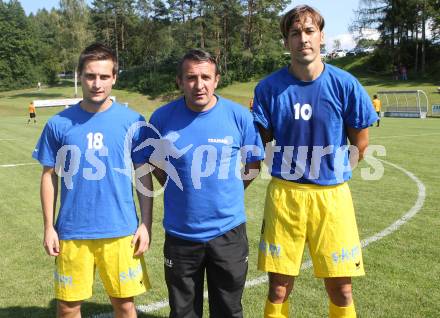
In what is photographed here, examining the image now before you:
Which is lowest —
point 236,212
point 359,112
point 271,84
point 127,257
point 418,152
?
point 418,152

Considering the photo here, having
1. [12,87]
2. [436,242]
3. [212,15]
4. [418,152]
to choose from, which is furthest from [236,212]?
[12,87]

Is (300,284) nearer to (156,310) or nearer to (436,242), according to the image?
(156,310)

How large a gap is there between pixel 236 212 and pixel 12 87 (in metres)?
78.2

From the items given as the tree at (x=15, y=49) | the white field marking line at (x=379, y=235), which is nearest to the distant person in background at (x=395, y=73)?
the white field marking line at (x=379, y=235)

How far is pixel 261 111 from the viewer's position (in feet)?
10.1

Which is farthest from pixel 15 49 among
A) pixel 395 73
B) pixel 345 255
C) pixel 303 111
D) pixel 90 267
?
pixel 345 255

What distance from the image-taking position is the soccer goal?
99.1ft

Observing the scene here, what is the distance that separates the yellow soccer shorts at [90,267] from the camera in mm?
2822

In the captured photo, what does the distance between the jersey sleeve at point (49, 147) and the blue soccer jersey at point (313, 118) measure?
1.27 metres

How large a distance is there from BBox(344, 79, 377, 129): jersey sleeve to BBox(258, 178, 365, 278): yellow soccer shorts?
435mm

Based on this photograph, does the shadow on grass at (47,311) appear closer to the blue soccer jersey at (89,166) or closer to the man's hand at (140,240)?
the man's hand at (140,240)

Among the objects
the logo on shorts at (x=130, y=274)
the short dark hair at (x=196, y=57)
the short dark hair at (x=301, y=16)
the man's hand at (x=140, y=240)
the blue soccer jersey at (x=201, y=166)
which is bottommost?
the logo on shorts at (x=130, y=274)

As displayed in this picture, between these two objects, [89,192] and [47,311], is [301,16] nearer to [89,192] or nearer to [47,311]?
[89,192]

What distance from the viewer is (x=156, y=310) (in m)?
3.87
